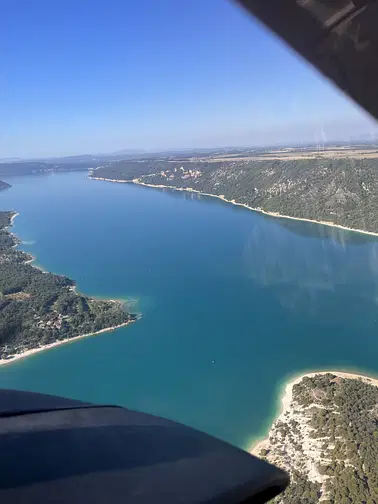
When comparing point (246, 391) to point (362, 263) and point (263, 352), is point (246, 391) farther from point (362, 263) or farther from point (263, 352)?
point (362, 263)

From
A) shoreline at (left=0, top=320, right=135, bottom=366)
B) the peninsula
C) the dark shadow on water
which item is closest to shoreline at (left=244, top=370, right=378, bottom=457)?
shoreline at (left=0, top=320, right=135, bottom=366)

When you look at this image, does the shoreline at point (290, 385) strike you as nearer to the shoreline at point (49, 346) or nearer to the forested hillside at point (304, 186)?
the shoreline at point (49, 346)

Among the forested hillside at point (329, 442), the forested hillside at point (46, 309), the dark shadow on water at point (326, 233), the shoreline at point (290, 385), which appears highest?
A: the dark shadow on water at point (326, 233)

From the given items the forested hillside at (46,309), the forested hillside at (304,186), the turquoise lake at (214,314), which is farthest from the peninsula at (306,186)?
the forested hillside at (46,309)

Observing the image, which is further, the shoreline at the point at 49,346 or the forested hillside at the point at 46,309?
the forested hillside at the point at 46,309

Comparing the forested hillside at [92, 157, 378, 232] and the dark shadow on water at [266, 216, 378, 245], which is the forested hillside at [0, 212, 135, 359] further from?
the forested hillside at [92, 157, 378, 232]

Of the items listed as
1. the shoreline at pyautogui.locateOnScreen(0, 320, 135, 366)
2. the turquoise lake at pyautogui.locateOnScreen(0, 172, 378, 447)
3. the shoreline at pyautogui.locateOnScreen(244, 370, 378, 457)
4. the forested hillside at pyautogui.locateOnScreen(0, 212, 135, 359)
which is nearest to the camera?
→ the shoreline at pyautogui.locateOnScreen(244, 370, 378, 457)

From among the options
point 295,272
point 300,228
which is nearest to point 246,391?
point 295,272
